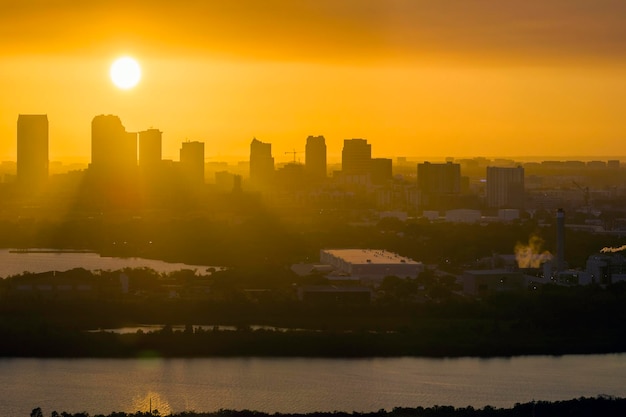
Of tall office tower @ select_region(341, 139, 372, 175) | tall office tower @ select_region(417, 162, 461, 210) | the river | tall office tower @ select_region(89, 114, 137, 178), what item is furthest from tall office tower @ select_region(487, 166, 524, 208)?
the river

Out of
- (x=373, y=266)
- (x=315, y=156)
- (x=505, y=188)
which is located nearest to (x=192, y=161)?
(x=315, y=156)

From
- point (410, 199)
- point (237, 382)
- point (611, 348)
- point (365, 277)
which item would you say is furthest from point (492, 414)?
point (410, 199)

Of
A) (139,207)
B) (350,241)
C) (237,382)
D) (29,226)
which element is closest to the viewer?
(237,382)

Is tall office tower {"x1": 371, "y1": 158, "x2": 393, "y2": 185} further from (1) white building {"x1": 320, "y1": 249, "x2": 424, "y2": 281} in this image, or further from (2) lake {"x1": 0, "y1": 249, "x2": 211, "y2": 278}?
(1) white building {"x1": 320, "y1": 249, "x2": 424, "y2": 281}

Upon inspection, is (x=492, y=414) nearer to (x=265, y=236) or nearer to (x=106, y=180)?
(x=265, y=236)

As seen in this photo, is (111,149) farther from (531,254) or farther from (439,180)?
(531,254)

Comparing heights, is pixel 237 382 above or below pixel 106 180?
below
